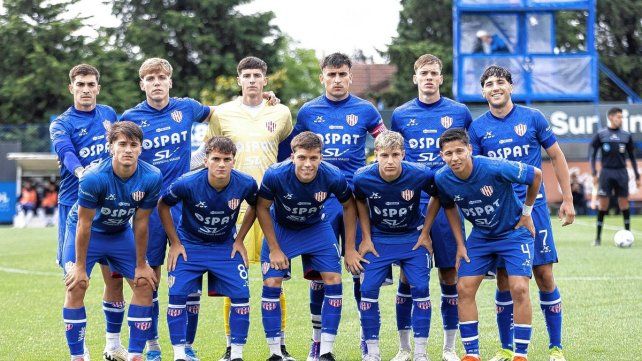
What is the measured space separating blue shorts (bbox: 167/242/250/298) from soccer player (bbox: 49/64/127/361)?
67 cm

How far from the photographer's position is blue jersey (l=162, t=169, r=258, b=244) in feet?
24.6

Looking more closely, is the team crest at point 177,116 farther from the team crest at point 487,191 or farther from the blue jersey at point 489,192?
the team crest at point 487,191

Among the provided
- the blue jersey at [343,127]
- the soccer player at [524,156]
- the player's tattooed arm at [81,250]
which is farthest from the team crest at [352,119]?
the player's tattooed arm at [81,250]

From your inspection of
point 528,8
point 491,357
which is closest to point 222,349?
point 491,357

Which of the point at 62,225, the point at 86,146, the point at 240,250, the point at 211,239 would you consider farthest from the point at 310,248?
the point at 62,225

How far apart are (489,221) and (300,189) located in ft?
4.63

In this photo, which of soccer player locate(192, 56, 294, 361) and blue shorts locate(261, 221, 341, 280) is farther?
soccer player locate(192, 56, 294, 361)

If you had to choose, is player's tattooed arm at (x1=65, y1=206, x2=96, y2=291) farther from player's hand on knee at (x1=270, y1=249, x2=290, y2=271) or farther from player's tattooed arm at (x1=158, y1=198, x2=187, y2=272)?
player's hand on knee at (x1=270, y1=249, x2=290, y2=271)

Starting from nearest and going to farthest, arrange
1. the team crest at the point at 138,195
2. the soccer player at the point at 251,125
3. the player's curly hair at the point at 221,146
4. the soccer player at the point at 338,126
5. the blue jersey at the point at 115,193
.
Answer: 1. the blue jersey at the point at 115,193
2. the team crest at the point at 138,195
3. the player's curly hair at the point at 221,146
4. the soccer player at the point at 338,126
5. the soccer player at the point at 251,125

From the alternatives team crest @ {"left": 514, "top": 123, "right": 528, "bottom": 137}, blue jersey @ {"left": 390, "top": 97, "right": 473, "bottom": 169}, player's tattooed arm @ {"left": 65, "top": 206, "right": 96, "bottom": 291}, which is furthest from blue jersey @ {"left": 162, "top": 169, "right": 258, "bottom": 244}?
team crest @ {"left": 514, "top": 123, "right": 528, "bottom": 137}

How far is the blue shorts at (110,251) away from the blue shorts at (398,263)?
175 centimetres

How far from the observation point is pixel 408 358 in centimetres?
778

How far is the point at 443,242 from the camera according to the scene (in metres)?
7.92

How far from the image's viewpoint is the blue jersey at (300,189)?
758 centimetres
